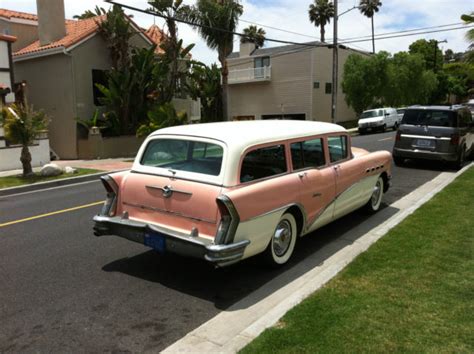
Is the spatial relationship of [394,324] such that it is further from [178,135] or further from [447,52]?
[447,52]

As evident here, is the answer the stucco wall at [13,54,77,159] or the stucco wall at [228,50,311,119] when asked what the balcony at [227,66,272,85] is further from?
the stucco wall at [13,54,77,159]

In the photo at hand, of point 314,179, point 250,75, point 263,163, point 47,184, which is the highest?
point 250,75

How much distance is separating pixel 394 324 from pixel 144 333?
2096mm

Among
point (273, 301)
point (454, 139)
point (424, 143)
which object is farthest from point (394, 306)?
point (424, 143)

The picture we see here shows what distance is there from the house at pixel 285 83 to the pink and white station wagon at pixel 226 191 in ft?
111

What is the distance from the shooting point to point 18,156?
54.9ft

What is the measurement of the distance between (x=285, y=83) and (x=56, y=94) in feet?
77.5

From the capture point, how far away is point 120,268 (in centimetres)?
550

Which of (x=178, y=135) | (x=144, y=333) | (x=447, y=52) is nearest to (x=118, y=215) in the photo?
(x=178, y=135)

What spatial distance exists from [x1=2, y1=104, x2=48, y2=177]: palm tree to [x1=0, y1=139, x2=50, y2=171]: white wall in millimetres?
2951

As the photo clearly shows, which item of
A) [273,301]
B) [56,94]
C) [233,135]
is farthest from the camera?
[56,94]

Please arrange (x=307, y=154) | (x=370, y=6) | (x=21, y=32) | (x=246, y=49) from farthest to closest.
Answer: (x=370, y=6)
(x=246, y=49)
(x=21, y=32)
(x=307, y=154)

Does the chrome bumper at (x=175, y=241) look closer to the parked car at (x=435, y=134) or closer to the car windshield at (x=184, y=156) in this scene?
the car windshield at (x=184, y=156)

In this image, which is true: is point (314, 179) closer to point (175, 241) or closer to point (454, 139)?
point (175, 241)
